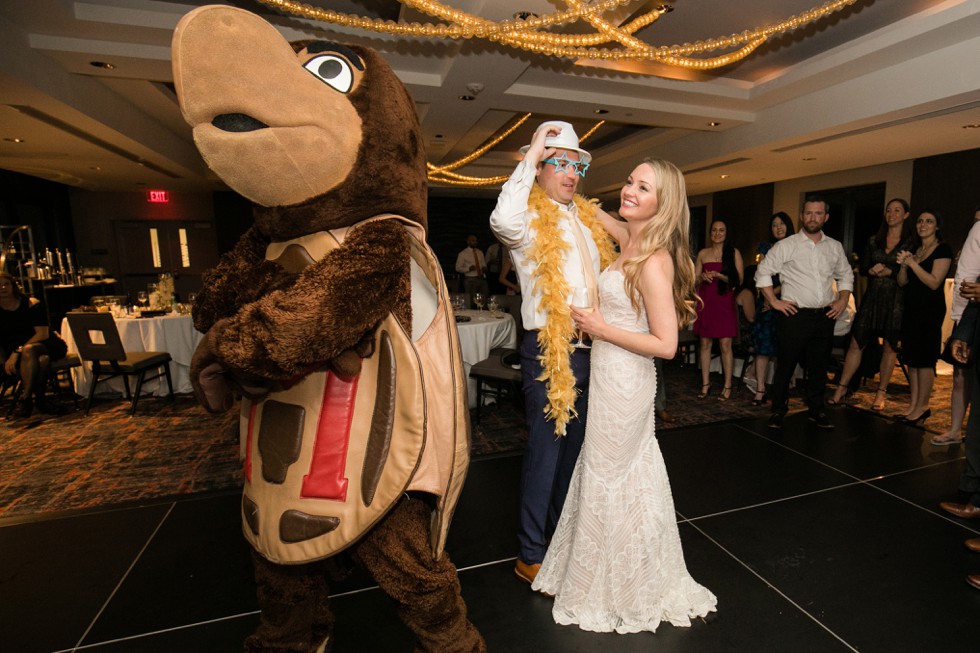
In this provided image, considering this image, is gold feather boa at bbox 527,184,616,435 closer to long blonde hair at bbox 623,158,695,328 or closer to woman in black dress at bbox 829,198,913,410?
long blonde hair at bbox 623,158,695,328

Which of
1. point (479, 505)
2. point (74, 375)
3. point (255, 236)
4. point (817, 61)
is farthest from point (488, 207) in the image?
point (255, 236)

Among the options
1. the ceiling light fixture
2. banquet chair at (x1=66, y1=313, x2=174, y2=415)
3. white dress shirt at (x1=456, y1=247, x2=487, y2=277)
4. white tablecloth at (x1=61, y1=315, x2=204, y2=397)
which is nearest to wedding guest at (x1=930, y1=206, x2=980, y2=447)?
the ceiling light fixture

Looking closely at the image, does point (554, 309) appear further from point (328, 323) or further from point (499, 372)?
point (499, 372)

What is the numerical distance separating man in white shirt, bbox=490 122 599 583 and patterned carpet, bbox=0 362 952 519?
4.52ft

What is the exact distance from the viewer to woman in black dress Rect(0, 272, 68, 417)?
430 centimetres

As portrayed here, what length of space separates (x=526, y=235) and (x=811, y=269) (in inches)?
109

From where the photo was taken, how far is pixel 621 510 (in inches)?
69.0

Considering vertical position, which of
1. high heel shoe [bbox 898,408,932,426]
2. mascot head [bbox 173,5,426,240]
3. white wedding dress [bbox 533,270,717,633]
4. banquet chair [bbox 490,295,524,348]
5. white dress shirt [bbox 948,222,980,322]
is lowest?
high heel shoe [bbox 898,408,932,426]

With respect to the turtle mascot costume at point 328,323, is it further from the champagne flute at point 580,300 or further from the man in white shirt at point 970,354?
the man in white shirt at point 970,354

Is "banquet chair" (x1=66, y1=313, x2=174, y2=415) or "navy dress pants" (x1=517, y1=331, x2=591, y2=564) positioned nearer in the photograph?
"navy dress pants" (x1=517, y1=331, x2=591, y2=564)

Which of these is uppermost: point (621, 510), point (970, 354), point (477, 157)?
point (477, 157)

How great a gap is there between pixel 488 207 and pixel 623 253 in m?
12.4

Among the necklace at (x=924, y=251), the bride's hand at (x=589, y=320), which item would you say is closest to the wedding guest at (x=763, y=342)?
the necklace at (x=924, y=251)

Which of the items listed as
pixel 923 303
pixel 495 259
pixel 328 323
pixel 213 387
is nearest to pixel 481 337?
pixel 213 387
